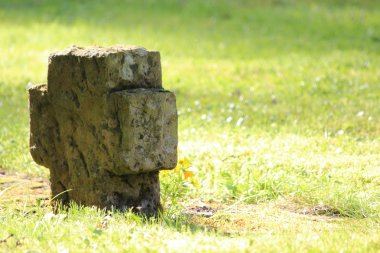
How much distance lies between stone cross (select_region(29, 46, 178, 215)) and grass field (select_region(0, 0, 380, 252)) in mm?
276

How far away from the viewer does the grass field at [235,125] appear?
201 inches

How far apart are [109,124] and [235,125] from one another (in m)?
4.01

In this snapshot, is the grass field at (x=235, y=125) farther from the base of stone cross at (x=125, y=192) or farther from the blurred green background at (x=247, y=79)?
the base of stone cross at (x=125, y=192)

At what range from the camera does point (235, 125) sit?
369 inches

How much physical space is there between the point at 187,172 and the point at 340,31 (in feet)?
36.4

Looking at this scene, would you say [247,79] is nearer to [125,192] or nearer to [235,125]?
[235,125]

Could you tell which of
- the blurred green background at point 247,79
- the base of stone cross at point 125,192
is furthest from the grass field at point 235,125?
the base of stone cross at point 125,192

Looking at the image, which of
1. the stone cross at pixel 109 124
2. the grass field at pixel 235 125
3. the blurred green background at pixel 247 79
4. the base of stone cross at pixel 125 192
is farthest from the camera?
the blurred green background at pixel 247 79

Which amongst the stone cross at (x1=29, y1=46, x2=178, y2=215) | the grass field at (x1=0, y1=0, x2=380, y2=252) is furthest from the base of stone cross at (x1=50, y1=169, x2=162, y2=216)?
the grass field at (x1=0, y1=0, x2=380, y2=252)

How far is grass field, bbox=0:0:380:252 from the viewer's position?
5.09m

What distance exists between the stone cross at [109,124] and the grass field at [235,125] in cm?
28

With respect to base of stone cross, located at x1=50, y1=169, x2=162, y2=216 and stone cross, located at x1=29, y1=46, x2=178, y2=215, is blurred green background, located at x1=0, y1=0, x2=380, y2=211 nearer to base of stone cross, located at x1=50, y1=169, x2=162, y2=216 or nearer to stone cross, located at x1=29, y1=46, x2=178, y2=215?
base of stone cross, located at x1=50, y1=169, x2=162, y2=216

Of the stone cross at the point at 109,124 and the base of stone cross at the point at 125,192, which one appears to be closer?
the stone cross at the point at 109,124

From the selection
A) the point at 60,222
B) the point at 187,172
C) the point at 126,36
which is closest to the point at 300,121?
the point at 187,172
